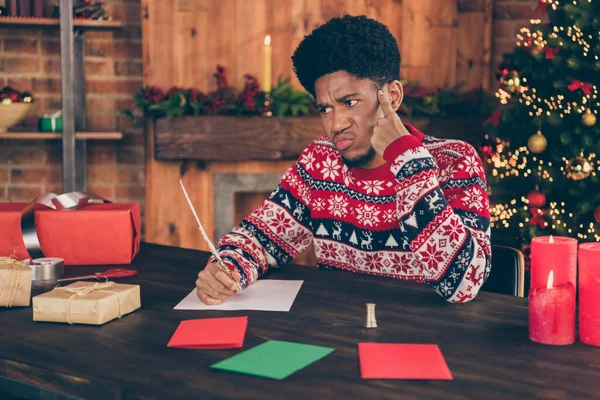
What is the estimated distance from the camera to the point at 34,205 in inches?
72.6

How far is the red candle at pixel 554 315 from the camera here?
3.71ft

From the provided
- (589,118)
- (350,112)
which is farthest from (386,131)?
(589,118)

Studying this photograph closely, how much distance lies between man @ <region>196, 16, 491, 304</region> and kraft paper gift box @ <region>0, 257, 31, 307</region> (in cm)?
34

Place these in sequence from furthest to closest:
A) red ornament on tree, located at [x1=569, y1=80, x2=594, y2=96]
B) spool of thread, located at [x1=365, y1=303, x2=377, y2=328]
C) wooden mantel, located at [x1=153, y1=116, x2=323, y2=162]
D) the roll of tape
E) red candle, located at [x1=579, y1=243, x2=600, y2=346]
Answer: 1. wooden mantel, located at [x1=153, y1=116, x2=323, y2=162]
2. red ornament on tree, located at [x1=569, y1=80, x2=594, y2=96]
3. the roll of tape
4. spool of thread, located at [x1=365, y1=303, x2=377, y2=328]
5. red candle, located at [x1=579, y1=243, x2=600, y2=346]

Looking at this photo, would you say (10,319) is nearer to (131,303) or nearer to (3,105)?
(131,303)

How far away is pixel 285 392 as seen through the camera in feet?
3.11

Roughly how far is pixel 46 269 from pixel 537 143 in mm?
2081

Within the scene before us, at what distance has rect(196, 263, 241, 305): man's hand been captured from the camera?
4.65 ft

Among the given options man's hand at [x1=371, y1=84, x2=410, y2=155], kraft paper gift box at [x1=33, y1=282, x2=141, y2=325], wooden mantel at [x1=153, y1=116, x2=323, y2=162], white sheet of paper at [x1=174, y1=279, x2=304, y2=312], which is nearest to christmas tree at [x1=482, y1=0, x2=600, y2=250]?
wooden mantel at [x1=153, y1=116, x2=323, y2=162]

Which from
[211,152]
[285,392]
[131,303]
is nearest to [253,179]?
[211,152]

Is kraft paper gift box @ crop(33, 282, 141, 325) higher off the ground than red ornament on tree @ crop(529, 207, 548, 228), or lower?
higher

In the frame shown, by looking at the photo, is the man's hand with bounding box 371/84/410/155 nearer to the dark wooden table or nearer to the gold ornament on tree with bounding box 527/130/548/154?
the dark wooden table

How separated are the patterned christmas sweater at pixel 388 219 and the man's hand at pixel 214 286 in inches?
5.2

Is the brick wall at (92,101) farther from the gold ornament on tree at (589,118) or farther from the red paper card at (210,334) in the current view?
the red paper card at (210,334)
